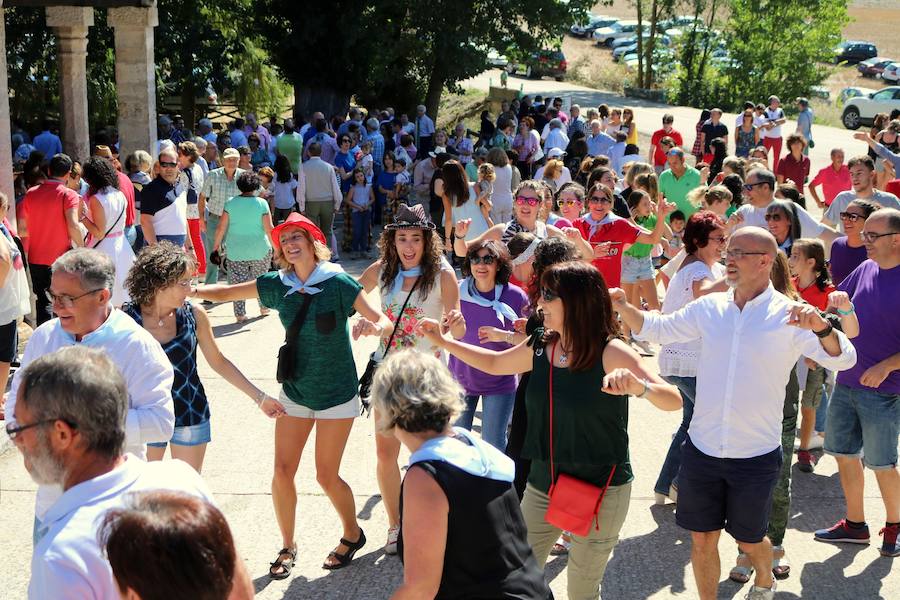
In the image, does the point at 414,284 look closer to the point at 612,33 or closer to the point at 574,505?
the point at 574,505

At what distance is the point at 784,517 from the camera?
562cm

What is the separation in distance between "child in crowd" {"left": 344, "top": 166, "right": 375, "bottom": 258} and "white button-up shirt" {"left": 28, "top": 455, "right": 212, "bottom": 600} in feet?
39.6

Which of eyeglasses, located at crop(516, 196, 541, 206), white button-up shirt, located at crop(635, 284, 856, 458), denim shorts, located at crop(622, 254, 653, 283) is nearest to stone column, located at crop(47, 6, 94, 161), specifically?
denim shorts, located at crop(622, 254, 653, 283)

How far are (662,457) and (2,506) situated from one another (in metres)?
4.29

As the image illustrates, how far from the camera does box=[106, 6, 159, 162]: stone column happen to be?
15.5 m

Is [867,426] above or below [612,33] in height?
below

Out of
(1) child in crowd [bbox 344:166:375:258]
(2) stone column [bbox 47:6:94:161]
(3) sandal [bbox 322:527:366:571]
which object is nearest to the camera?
(3) sandal [bbox 322:527:366:571]

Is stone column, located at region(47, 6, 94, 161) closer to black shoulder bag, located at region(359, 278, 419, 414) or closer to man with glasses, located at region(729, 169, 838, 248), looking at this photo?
man with glasses, located at region(729, 169, 838, 248)

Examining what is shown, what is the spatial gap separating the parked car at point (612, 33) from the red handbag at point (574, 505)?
5513 centimetres

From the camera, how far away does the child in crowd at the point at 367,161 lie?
50.3 feet

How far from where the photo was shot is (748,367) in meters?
4.58

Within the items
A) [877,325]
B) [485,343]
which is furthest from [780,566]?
[485,343]

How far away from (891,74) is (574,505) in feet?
153

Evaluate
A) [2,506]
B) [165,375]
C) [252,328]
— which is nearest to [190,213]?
[252,328]
